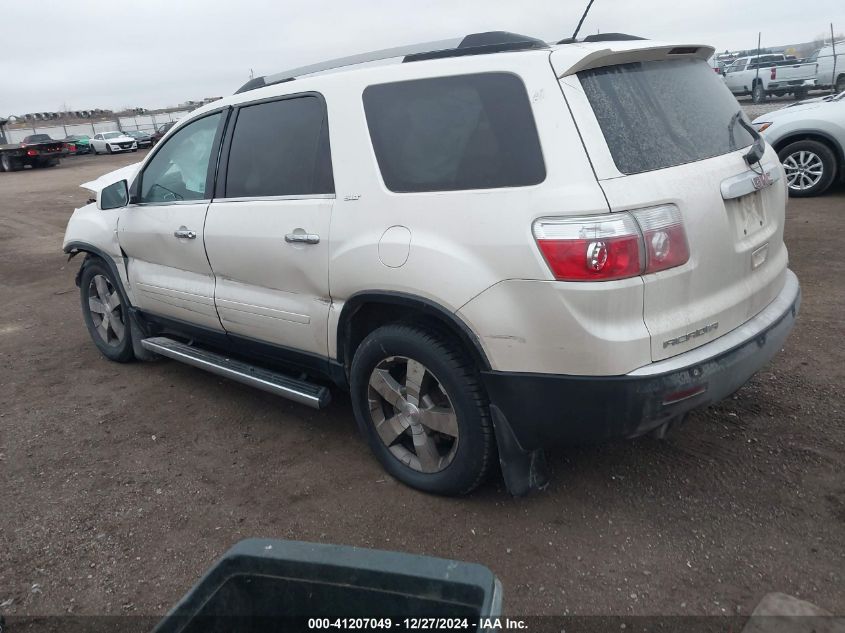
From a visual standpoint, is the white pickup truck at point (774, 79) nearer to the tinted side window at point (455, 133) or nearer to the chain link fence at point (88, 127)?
the tinted side window at point (455, 133)

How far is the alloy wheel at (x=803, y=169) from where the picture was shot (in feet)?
29.3

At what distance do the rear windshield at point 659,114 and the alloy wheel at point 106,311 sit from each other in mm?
3834

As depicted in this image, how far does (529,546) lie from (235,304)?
81.6 inches

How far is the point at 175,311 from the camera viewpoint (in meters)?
4.54

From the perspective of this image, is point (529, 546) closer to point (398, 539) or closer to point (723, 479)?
point (398, 539)

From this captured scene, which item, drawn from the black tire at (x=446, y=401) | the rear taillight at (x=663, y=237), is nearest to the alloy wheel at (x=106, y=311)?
the black tire at (x=446, y=401)

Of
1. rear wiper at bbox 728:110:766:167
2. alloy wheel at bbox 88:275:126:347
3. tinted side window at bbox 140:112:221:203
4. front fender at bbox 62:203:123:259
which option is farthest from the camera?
alloy wheel at bbox 88:275:126:347

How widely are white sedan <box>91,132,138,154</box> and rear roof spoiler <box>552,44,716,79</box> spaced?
1397 inches

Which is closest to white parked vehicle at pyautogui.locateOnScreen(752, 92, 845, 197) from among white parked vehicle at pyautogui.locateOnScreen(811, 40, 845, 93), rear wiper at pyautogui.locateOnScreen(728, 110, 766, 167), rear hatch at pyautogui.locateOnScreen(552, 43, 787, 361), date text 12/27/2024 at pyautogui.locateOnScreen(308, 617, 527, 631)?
rear wiper at pyautogui.locateOnScreen(728, 110, 766, 167)

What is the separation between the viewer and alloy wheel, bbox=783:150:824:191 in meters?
8.92

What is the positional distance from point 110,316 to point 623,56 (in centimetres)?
414

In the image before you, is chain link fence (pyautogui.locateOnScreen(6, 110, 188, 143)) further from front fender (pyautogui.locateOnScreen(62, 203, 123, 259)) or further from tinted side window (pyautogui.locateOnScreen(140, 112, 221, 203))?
tinted side window (pyautogui.locateOnScreen(140, 112, 221, 203))

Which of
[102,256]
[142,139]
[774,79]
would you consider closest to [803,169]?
[102,256]

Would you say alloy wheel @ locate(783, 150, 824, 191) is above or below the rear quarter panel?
below
